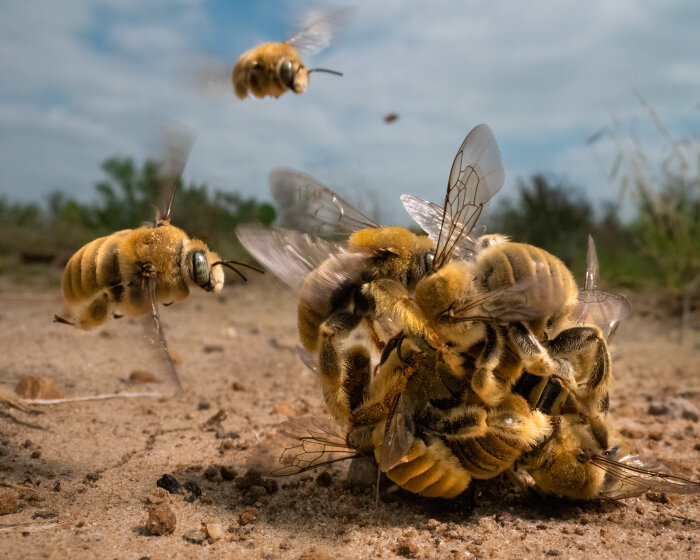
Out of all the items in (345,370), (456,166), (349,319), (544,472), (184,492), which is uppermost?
(456,166)

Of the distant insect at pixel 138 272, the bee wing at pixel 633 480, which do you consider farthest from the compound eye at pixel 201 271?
the bee wing at pixel 633 480

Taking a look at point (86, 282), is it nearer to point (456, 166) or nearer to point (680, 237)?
point (456, 166)

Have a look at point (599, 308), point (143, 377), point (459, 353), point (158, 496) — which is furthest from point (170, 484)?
point (599, 308)

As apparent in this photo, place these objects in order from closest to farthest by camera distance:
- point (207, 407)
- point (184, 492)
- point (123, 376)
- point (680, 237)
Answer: point (184, 492)
point (207, 407)
point (123, 376)
point (680, 237)

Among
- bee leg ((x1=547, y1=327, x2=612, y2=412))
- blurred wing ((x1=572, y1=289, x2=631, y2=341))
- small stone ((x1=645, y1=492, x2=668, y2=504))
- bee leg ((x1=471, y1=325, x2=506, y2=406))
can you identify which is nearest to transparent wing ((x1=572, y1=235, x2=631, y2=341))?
blurred wing ((x1=572, y1=289, x2=631, y2=341))

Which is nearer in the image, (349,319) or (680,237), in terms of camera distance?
(349,319)

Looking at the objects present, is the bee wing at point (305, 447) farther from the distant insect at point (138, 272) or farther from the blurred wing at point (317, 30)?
the blurred wing at point (317, 30)

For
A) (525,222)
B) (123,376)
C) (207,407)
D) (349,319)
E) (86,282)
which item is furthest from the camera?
(525,222)

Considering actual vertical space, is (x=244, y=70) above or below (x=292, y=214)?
above

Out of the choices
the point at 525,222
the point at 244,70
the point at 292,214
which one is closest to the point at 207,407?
the point at 292,214
